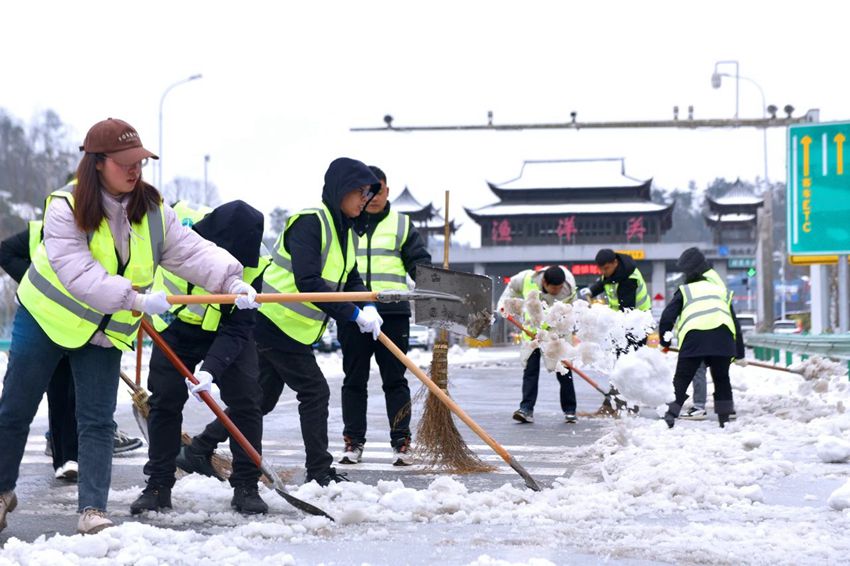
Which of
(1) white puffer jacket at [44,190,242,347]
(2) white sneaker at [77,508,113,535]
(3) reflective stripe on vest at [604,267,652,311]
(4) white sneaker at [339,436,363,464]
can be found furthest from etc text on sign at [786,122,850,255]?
(2) white sneaker at [77,508,113,535]

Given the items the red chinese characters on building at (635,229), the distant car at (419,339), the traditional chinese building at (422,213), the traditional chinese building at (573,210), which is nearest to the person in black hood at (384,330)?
the distant car at (419,339)

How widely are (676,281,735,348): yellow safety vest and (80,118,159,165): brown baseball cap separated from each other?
594cm

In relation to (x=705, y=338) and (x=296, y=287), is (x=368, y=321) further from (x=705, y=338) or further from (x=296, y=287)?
(x=705, y=338)

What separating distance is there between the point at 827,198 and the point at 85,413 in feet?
42.7

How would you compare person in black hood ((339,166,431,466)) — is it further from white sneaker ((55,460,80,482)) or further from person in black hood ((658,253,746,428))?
person in black hood ((658,253,746,428))

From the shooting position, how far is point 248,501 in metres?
5.36

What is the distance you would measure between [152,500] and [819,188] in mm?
12598

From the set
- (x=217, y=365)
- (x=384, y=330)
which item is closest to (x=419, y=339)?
(x=384, y=330)

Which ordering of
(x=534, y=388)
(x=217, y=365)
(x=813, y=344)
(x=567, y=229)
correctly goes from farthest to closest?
1. (x=567, y=229)
2. (x=813, y=344)
3. (x=534, y=388)
4. (x=217, y=365)

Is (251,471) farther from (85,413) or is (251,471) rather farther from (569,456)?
(569,456)

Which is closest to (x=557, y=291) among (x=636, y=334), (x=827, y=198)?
(x=636, y=334)

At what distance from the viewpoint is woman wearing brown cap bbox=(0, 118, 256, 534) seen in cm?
463

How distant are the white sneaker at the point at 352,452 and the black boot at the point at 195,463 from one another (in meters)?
1.16

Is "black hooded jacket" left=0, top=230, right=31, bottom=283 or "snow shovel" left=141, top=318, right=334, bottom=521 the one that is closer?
"snow shovel" left=141, top=318, right=334, bottom=521
